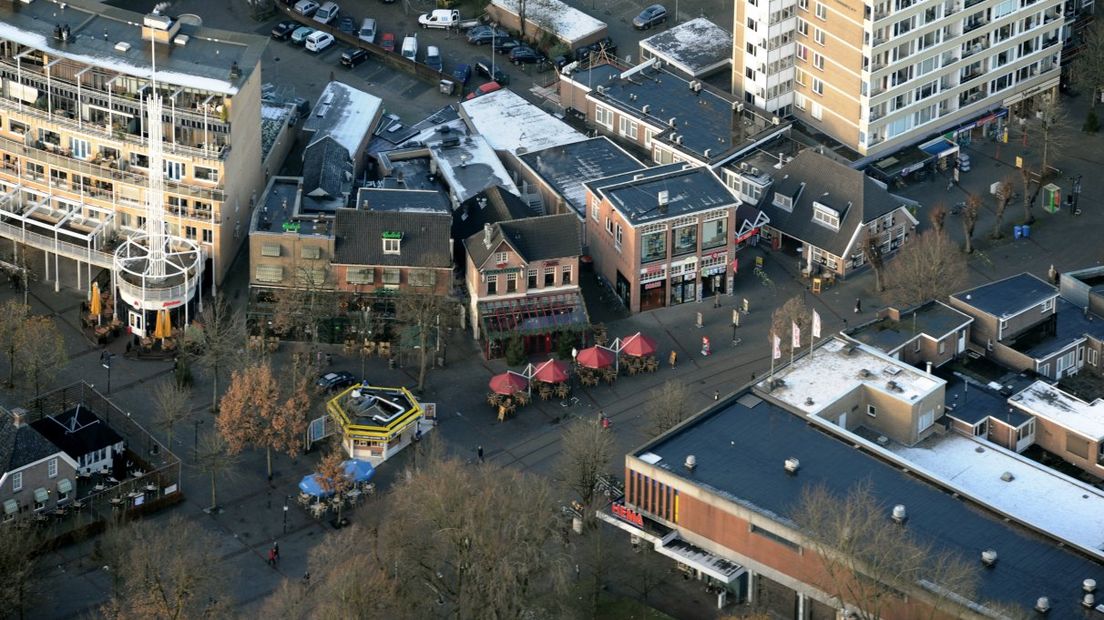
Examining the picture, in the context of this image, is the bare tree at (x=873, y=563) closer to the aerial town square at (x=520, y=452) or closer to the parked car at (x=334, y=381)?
the aerial town square at (x=520, y=452)

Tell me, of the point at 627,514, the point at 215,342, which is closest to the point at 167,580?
the point at 215,342

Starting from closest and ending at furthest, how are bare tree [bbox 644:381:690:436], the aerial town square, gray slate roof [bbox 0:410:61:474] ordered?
the aerial town square, gray slate roof [bbox 0:410:61:474], bare tree [bbox 644:381:690:436]

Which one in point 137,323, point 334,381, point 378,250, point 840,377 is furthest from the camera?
point 378,250

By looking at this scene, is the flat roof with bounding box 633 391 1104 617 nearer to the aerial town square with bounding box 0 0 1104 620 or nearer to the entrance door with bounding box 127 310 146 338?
the aerial town square with bounding box 0 0 1104 620

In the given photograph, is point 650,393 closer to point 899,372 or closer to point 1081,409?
point 899,372

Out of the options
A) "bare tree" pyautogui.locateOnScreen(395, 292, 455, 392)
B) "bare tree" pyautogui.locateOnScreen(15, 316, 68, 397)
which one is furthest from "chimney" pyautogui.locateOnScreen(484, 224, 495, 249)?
"bare tree" pyautogui.locateOnScreen(15, 316, 68, 397)

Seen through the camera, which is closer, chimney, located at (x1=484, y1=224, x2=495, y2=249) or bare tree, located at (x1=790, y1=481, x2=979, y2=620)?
bare tree, located at (x1=790, y1=481, x2=979, y2=620)

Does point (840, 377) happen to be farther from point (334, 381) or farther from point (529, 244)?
point (334, 381)

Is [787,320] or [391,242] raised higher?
[391,242]
